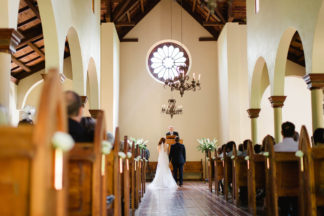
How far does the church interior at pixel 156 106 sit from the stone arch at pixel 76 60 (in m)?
0.03

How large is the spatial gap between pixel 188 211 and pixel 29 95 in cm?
1144

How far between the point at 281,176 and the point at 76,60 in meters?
5.86

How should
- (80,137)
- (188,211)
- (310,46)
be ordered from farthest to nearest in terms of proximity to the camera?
1. (310,46)
2. (188,211)
3. (80,137)

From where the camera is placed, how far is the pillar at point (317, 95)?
711 centimetres

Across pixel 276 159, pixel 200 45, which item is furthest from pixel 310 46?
pixel 200 45

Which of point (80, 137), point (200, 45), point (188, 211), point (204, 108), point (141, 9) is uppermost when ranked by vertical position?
point (141, 9)

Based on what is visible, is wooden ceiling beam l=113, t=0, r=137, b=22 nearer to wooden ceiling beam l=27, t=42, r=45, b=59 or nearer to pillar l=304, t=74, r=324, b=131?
wooden ceiling beam l=27, t=42, r=45, b=59

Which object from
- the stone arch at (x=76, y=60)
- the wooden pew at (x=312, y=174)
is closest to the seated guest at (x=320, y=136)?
the wooden pew at (x=312, y=174)

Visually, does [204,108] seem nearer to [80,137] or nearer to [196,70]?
[196,70]

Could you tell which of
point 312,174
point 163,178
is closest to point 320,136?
point 312,174

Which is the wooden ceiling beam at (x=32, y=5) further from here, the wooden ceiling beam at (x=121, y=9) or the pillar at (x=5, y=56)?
the pillar at (x=5, y=56)

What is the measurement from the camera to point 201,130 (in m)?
16.2

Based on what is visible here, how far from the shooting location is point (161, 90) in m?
16.4

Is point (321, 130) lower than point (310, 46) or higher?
lower
